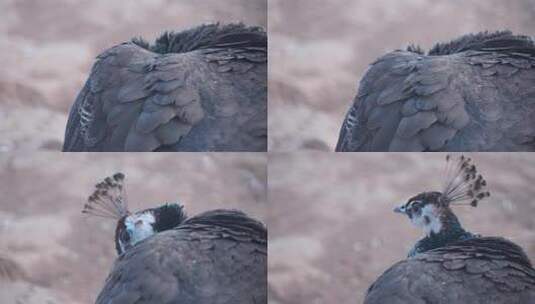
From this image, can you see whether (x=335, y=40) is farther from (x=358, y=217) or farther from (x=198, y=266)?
(x=198, y=266)

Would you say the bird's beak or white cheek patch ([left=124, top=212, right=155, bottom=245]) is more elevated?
the bird's beak

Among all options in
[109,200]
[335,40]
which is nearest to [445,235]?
[335,40]

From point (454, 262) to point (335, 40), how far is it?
2.41 feet

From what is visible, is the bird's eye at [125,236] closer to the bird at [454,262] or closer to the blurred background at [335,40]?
the blurred background at [335,40]

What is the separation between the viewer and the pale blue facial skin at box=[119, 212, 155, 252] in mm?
2695

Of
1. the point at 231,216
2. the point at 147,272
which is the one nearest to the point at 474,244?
the point at 231,216

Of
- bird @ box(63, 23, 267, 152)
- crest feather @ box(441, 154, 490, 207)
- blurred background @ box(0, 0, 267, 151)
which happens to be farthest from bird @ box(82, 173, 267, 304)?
crest feather @ box(441, 154, 490, 207)

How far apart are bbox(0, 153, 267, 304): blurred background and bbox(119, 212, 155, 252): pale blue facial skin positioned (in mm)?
27

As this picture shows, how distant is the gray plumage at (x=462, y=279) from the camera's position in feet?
8.26

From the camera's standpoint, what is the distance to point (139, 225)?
2.71m

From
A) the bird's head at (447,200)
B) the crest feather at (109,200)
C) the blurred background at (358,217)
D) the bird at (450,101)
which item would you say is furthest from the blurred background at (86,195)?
the bird's head at (447,200)

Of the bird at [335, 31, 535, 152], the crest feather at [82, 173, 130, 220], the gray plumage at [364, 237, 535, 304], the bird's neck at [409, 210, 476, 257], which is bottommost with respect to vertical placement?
the gray plumage at [364, 237, 535, 304]

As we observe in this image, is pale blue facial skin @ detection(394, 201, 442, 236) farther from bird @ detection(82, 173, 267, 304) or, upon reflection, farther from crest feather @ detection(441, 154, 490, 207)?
bird @ detection(82, 173, 267, 304)

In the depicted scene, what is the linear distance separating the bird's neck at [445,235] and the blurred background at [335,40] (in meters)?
0.38
